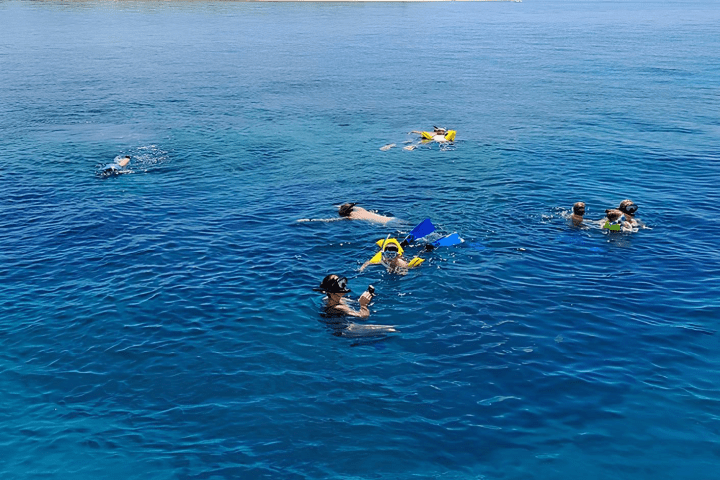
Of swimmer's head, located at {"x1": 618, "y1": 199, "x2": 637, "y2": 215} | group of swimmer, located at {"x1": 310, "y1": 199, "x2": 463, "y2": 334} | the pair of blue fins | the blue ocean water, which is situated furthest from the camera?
swimmer's head, located at {"x1": 618, "y1": 199, "x2": 637, "y2": 215}

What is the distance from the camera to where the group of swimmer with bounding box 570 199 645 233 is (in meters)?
25.0

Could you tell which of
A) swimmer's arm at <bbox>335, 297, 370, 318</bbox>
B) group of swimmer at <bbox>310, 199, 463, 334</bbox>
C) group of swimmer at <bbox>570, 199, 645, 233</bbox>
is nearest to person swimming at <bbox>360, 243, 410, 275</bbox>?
group of swimmer at <bbox>310, 199, 463, 334</bbox>

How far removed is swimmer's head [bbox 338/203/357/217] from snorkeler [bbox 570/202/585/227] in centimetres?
937

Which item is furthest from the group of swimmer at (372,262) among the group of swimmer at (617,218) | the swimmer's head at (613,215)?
the swimmer's head at (613,215)

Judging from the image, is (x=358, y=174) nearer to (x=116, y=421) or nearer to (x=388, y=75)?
(x=116, y=421)

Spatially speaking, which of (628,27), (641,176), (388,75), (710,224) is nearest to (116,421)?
(710,224)

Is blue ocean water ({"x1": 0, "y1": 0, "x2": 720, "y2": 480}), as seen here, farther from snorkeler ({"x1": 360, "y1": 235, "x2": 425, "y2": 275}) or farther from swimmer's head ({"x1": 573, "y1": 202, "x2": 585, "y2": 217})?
swimmer's head ({"x1": 573, "y1": 202, "x2": 585, "y2": 217})

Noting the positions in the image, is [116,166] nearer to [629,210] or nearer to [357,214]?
[357,214]

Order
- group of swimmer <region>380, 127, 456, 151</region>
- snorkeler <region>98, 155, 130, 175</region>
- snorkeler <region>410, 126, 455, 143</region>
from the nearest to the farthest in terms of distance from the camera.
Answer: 1. snorkeler <region>98, 155, 130, 175</region>
2. group of swimmer <region>380, 127, 456, 151</region>
3. snorkeler <region>410, 126, 455, 143</region>

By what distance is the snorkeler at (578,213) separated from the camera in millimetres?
26125

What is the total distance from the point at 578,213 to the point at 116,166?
24.6 m

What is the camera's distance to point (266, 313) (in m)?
20.2

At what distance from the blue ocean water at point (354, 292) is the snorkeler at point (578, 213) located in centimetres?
71

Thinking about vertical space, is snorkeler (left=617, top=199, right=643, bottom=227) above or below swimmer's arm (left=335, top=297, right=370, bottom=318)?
above
